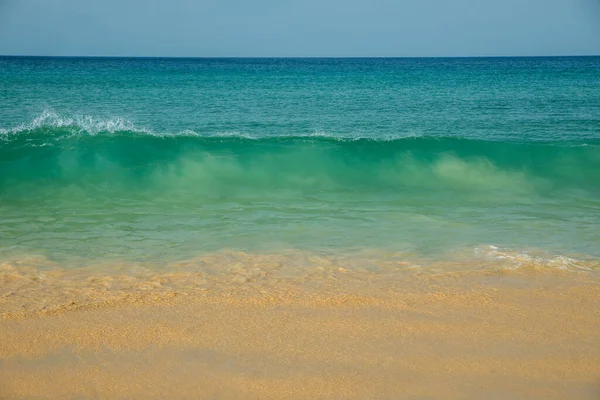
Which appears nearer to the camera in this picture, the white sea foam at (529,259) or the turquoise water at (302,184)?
the white sea foam at (529,259)

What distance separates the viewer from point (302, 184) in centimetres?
991

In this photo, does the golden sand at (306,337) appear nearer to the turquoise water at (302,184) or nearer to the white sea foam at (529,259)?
the white sea foam at (529,259)

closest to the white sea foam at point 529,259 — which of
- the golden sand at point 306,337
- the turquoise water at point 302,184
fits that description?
the turquoise water at point 302,184

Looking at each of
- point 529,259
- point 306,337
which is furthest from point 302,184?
point 306,337

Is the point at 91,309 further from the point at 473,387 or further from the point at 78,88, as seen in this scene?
the point at 78,88

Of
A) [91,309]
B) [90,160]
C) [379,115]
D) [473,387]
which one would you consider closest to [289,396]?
[473,387]

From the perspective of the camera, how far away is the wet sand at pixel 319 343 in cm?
357

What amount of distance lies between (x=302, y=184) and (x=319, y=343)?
19.5 feet

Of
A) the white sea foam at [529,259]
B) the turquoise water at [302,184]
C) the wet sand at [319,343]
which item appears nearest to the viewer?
the wet sand at [319,343]

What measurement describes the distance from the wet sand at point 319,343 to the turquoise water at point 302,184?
1115 millimetres

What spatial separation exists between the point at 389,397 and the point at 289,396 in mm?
571

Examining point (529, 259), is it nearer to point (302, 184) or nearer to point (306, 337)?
point (306, 337)

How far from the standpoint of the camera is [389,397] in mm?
3455

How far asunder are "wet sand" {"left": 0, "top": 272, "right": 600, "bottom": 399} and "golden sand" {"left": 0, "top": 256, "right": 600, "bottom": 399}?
1cm
